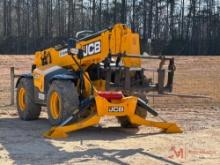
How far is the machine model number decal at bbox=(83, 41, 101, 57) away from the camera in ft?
38.0

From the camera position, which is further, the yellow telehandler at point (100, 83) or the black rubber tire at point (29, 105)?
the black rubber tire at point (29, 105)

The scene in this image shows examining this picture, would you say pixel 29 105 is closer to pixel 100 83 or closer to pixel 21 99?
pixel 21 99

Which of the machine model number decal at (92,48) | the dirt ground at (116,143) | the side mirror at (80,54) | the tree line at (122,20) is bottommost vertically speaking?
the dirt ground at (116,143)

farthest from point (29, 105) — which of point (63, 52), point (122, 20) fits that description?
point (122, 20)

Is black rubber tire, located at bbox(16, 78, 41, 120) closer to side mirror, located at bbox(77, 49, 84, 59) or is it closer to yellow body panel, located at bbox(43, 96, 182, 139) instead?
side mirror, located at bbox(77, 49, 84, 59)

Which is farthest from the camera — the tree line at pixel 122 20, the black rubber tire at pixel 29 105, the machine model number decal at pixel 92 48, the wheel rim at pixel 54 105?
the tree line at pixel 122 20

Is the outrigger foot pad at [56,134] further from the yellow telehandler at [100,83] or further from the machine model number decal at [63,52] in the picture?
the machine model number decal at [63,52]

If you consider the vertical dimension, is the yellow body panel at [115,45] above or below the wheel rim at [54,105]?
above

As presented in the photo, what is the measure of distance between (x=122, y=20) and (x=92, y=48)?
6746cm

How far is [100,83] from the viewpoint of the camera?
1194cm

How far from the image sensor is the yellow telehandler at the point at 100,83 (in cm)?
1092

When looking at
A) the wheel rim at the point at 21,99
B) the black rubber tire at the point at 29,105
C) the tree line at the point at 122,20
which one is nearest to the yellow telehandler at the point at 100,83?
the black rubber tire at the point at 29,105

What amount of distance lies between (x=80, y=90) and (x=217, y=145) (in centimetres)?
333

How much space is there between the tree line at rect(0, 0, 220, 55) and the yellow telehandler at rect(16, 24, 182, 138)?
64489 mm
